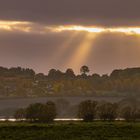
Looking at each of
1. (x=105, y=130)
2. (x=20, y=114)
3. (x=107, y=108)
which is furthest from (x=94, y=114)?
(x=105, y=130)

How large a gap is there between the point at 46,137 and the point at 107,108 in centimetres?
3888

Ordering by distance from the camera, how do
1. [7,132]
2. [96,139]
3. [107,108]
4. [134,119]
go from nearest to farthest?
[96,139]
[7,132]
[134,119]
[107,108]

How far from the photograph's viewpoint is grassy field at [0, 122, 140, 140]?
8462 centimetres

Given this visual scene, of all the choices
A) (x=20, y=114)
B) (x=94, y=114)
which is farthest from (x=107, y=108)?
(x=20, y=114)

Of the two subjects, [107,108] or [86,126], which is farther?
[107,108]

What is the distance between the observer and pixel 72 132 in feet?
289

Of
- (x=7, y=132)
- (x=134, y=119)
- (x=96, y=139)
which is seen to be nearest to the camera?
(x=96, y=139)

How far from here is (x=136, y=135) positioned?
282 feet

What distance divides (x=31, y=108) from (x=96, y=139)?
38.1 meters

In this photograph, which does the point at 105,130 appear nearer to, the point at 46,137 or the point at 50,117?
the point at 46,137

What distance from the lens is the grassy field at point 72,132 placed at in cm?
8462

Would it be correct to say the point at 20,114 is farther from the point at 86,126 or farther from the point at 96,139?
the point at 96,139

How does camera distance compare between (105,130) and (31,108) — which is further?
(31,108)

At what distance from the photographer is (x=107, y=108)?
122188 millimetres
